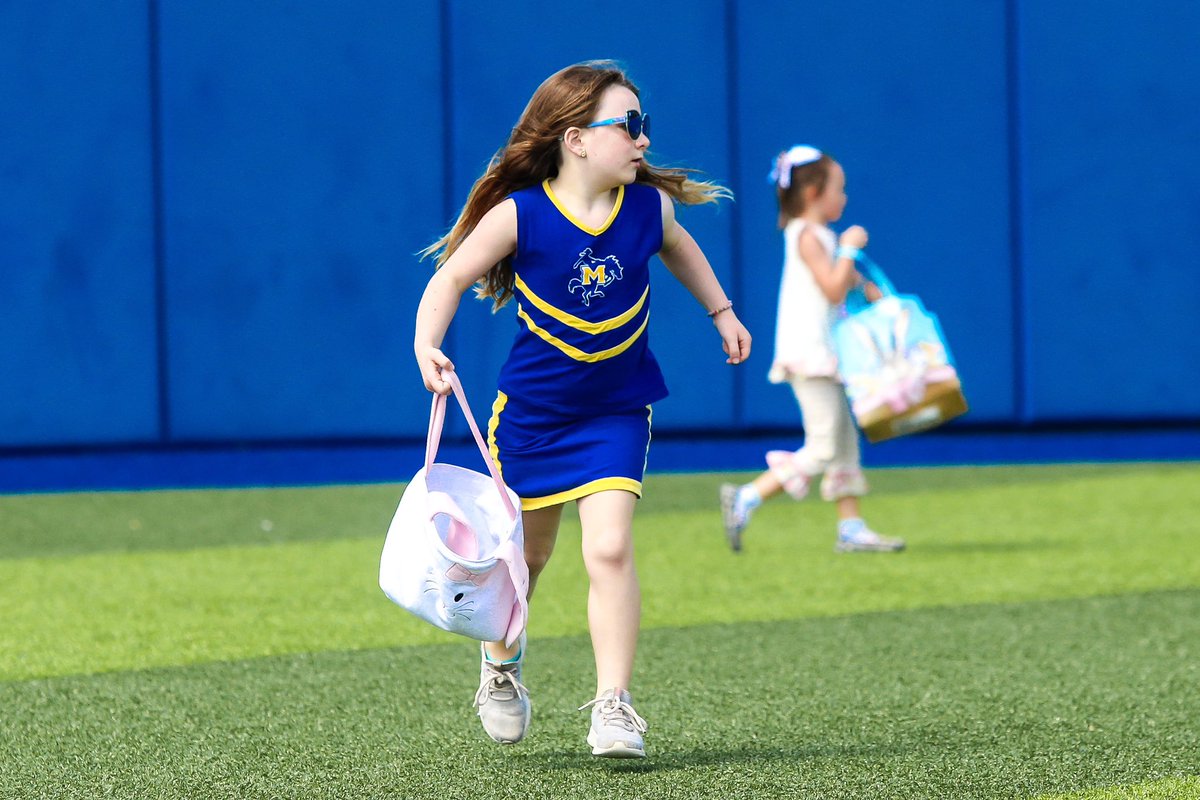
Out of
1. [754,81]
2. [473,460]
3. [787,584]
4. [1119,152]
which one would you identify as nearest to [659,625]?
[787,584]

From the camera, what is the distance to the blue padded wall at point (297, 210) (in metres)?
9.74

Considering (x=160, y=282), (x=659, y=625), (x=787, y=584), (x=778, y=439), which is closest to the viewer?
(x=659, y=625)

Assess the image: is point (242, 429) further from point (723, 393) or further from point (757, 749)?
point (757, 749)

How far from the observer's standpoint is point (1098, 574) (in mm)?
6047

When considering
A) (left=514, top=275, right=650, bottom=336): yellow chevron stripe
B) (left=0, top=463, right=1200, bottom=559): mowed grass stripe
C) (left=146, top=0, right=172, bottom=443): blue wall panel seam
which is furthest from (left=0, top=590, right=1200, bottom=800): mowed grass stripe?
(left=146, top=0, right=172, bottom=443): blue wall panel seam

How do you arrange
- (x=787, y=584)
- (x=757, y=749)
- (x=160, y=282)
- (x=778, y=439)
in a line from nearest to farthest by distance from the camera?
1. (x=757, y=749)
2. (x=787, y=584)
3. (x=160, y=282)
4. (x=778, y=439)

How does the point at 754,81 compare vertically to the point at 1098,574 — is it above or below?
above

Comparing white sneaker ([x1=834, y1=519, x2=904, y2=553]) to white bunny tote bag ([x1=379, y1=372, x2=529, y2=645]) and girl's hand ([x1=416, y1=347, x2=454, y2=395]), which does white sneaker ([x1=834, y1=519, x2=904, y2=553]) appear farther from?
girl's hand ([x1=416, y1=347, x2=454, y2=395])

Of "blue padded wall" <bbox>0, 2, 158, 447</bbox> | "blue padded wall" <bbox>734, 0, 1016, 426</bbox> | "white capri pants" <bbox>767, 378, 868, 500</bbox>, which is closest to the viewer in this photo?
"white capri pants" <bbox>767, 378, 868, 500</bbox>

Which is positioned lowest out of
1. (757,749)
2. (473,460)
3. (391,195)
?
(473,460)

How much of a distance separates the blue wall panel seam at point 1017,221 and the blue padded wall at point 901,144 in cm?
4

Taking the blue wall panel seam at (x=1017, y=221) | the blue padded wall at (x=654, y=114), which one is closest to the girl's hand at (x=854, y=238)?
the blue padded wall at (x=654, y=114)

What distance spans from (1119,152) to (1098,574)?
17.1 feet

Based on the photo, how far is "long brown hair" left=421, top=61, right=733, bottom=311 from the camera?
11.6 ft
